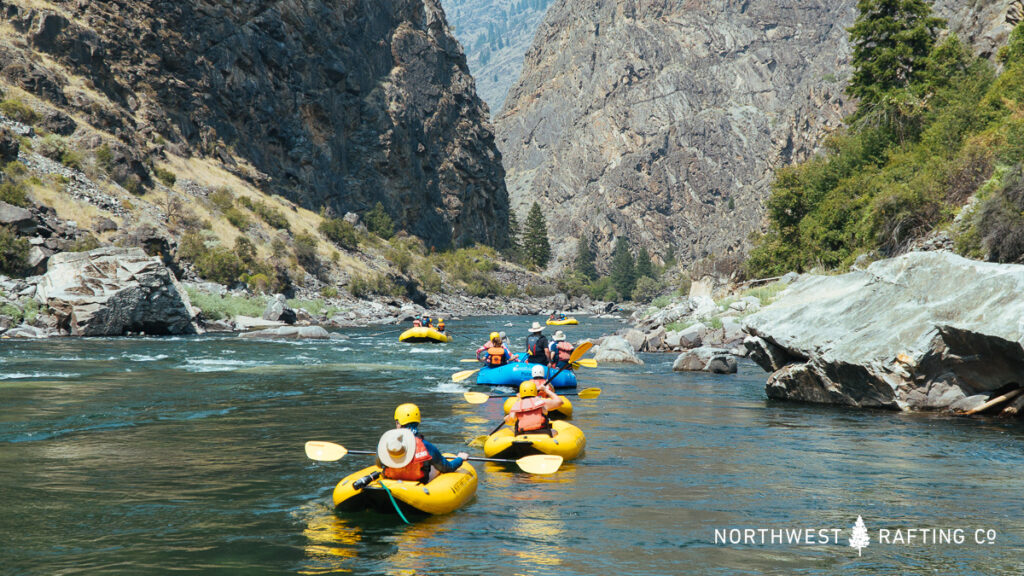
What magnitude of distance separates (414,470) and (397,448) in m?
0.42

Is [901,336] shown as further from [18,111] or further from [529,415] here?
[18,111]

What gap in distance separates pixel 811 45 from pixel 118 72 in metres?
181

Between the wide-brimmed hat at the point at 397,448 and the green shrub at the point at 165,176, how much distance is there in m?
55.4

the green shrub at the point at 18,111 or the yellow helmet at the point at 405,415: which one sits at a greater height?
the green shrub at the point at 18,111

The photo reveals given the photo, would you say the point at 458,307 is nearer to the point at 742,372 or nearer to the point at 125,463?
the point at 742,372

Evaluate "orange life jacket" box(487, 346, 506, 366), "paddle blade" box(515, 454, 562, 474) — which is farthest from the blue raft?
"paddle blade" box(515, 454, 562, 474)

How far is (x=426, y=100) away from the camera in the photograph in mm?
106312

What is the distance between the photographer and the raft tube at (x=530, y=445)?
10305mm

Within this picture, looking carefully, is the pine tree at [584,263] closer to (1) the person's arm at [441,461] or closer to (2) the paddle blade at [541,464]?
(2) the paddle blade at [541,464]

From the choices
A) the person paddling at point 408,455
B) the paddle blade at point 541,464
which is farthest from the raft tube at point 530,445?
the person paddling at point 408,455

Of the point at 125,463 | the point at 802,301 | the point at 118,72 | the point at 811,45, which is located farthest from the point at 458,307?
the point at 811,45

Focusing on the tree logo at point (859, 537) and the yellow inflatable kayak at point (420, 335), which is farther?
the yellow inflatable kayak at point (420, 335)

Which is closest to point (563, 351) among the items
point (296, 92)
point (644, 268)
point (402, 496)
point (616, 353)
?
point (616, 353)

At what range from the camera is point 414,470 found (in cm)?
778
